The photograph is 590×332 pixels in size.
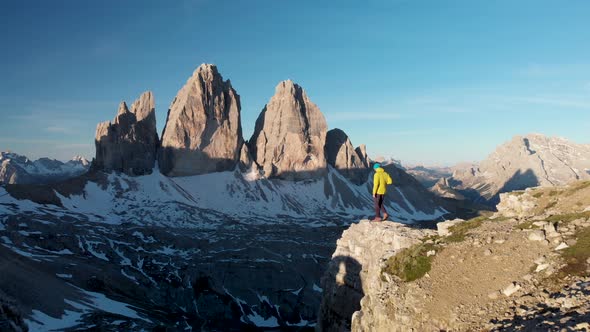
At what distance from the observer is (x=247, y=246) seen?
16788cm

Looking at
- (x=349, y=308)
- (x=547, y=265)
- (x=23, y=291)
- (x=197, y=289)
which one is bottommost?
(x=197, y=289)

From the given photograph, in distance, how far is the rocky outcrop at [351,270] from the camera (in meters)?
40.5

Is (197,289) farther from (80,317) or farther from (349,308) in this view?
(349,308)

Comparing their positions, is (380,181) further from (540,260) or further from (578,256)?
(578,256)

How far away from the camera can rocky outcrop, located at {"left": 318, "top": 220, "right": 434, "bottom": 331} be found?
133ft

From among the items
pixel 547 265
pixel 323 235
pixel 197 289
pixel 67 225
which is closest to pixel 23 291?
pixel 197 289

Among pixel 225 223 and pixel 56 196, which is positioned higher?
pixel 56 196

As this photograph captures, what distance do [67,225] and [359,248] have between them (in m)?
143

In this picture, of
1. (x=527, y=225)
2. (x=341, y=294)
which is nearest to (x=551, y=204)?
(x=527, y=225)

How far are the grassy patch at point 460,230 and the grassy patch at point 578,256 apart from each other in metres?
6.36

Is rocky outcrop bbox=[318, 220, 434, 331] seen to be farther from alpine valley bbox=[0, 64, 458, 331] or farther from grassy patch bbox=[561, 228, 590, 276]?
alpine valley bbox=[0, 64, 458, 331]

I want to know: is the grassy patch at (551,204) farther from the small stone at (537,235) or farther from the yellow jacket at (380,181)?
the yellow jacket at (380,181)

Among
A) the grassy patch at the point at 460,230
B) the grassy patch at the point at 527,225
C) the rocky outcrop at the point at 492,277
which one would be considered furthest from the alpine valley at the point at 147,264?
the grassy patch at the point at 527,225

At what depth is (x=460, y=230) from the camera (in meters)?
28.6
